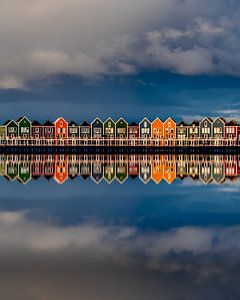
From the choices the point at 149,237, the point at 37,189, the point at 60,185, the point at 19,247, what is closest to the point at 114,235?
the point at 149,237

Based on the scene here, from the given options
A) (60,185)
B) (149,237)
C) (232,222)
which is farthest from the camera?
(60,185)

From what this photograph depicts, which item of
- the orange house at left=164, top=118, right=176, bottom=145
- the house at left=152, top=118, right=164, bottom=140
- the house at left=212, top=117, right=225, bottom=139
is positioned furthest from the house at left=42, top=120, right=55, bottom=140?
the house at left=212, top=117, right=225, bottom=139

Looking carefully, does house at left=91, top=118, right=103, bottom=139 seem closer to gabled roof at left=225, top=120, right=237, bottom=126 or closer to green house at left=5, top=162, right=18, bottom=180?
gabled roof at left=225, top=120, right=237, bottom=126

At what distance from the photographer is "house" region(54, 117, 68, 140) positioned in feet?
265

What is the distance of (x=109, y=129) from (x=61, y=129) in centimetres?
776

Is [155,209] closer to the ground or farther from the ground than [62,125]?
closer to the ground

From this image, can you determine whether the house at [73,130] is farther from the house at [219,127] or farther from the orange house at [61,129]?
the house at [219,127]

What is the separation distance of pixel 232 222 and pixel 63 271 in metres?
6.70

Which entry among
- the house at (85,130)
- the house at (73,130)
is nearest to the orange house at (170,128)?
the house at (85,130)

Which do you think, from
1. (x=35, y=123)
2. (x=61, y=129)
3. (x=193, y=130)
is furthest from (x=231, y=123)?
(x=35, y=123)

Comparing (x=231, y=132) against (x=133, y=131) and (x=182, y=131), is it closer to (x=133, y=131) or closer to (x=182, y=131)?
(x=182, y=131)

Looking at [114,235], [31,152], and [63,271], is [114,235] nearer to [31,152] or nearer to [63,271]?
[63,271]

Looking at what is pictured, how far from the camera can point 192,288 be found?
746 centimetres

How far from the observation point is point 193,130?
266ft
